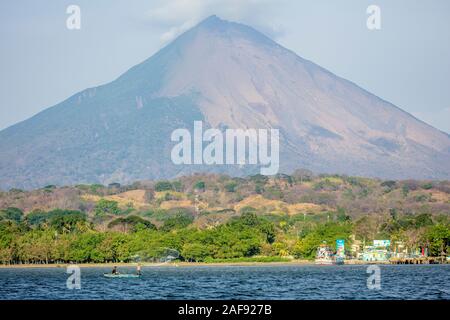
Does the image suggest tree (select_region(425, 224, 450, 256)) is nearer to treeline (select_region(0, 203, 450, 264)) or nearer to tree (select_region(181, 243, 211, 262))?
treeline (select_region(0, 203, 450, 264))

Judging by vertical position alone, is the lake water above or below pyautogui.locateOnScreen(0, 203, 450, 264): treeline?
below

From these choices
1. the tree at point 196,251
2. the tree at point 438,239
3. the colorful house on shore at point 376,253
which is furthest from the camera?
the colorful house on shore at point 376,253

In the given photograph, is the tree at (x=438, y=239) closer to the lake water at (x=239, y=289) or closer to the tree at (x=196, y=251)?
the tree at (x=196, y=251)

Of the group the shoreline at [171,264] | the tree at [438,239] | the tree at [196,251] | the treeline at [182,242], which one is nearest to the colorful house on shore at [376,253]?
the shoreline at [171,264]

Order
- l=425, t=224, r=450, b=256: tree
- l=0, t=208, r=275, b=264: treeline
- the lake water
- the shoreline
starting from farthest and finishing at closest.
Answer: l=0, t=208, r=275, b=264: treeline < l=425, t=224, r=450, b=256: tree < the shoreline < the lake water

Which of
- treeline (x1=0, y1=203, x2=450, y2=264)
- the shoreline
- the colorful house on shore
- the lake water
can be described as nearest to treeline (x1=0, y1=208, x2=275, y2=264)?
treeline (x1=0, y1=203, x2=450, y2=264)

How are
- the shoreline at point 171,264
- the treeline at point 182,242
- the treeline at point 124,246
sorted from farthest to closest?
the treeline at point 182,242, the treeline at point 124,246, the shoreline at point 171,264

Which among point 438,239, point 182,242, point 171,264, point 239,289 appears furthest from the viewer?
point 182,242

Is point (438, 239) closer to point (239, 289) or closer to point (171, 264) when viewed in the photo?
point (171, 264)

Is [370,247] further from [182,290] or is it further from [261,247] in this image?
[182,290]

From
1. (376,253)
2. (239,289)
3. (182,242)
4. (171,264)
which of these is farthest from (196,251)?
(239,289)
